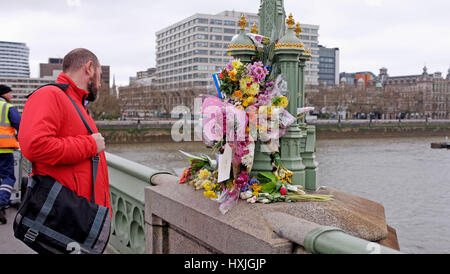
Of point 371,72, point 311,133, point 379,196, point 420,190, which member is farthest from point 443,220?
point 371,72

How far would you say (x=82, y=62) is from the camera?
2.43 m

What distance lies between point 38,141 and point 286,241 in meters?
1.27

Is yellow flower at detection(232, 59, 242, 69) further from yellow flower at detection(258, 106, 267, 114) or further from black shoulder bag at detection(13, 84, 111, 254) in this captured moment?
black shoulder bag at detection(13, 84, 111, 254)

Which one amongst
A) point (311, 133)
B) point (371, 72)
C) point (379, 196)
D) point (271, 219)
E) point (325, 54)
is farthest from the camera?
point (371, 72)

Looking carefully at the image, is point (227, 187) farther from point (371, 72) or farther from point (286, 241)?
point (371, 72)

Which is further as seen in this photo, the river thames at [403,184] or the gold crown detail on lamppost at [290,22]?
the river thames at [403,184]

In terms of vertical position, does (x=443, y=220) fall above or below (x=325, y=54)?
below

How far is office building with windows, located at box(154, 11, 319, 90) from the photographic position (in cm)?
7806

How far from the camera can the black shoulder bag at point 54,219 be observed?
2.20 metres

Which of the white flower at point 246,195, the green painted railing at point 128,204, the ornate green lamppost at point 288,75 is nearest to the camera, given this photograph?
the white flower at point 246,195

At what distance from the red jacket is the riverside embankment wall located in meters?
42.1

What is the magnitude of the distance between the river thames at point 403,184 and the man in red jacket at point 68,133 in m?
1.65

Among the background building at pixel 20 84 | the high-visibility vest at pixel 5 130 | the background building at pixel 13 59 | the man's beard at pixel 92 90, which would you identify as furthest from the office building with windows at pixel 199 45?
the background building at pixel 13 59

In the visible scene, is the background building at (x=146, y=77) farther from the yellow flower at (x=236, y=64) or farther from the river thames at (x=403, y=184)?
the yellow flower at (x=236, y=64)
